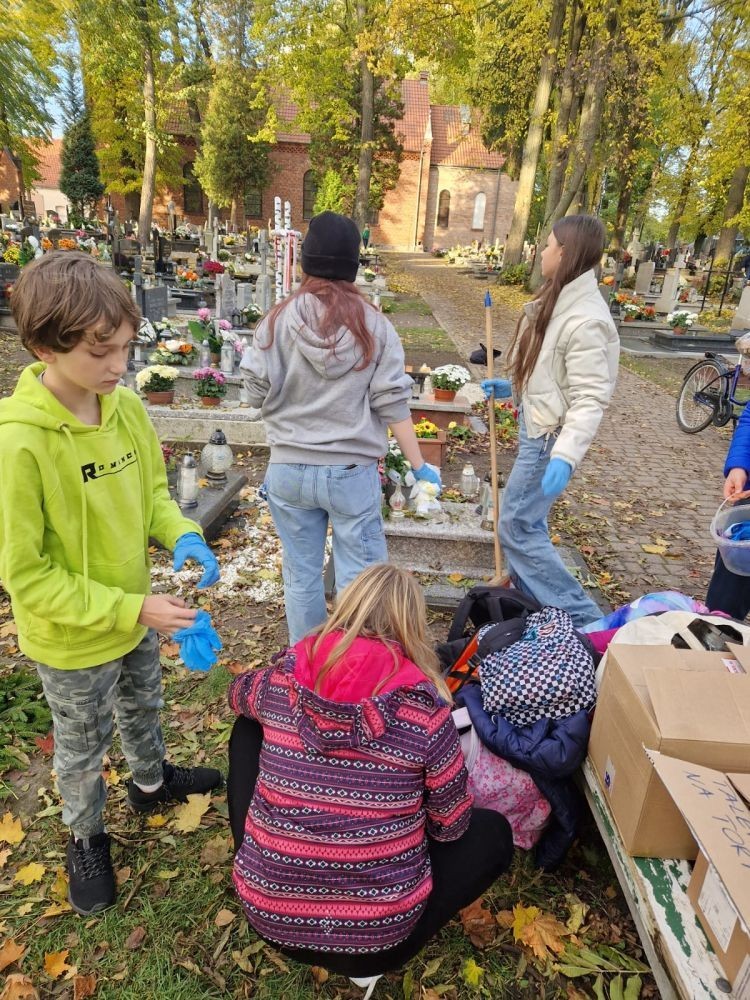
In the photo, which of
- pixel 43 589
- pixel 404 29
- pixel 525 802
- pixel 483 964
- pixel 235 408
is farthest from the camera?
pixel 404 29

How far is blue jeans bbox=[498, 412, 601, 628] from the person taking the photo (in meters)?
3.61

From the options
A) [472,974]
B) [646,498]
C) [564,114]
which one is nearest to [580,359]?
[472,974]

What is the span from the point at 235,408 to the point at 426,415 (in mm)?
2066

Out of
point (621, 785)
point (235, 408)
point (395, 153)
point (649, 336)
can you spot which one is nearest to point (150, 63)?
point (395, 153)

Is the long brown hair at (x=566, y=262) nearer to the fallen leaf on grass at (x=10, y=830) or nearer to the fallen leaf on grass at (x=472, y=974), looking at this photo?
the fallen leaf on grass at (x=472, y=974)

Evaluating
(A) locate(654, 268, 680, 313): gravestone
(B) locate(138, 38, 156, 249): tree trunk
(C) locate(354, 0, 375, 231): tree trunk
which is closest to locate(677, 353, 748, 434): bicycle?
(A) locate(654, 268, 680, 313): gravestone

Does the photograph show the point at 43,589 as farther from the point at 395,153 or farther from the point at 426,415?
the point at 395,153

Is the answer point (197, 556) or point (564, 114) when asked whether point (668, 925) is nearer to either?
point (197, 556)

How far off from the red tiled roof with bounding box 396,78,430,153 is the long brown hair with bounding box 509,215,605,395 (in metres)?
39.3

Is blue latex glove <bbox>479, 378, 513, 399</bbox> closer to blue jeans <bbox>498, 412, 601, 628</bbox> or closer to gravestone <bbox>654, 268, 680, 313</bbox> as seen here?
blue jeans <bbox>498, 412, 601, 628</bbox>

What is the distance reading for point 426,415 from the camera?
23.5ft

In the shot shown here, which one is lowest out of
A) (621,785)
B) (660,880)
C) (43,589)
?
(660,880)

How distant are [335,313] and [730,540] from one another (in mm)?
2089

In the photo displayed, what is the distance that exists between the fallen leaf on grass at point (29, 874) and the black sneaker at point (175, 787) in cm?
37
